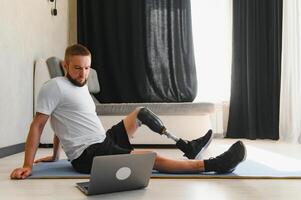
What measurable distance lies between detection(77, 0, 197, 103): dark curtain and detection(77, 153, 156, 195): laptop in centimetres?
312

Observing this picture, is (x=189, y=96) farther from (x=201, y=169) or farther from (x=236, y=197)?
(x=236, y=197)

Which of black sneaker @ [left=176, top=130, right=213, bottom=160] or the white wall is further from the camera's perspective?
the white wall

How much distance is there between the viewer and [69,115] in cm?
219

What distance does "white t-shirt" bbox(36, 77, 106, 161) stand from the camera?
2.14 meters

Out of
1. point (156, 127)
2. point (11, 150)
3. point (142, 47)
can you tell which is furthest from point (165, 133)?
point (142, 47)

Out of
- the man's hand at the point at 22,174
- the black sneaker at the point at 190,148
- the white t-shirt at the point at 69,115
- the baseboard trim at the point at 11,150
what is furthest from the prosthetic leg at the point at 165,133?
the baseboard trim at the point at 11,150

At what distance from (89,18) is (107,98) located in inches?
40.1

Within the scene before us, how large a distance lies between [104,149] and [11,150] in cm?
149

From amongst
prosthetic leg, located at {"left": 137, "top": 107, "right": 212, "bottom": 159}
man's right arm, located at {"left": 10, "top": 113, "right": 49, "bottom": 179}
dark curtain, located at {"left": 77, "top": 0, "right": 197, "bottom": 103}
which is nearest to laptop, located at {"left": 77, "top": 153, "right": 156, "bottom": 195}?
man's right arm, located at {"left": 10, "top": 113, "right": 49, "bottom": 179}

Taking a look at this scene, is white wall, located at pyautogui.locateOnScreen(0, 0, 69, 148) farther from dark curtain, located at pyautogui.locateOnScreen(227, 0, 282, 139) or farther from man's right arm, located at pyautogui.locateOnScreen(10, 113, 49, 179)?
dark curtain, located at pyautogui.locateOnScreen(227, 0, 282, 139)

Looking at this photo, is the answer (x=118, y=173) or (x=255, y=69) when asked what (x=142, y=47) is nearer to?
(x=255, y=69)

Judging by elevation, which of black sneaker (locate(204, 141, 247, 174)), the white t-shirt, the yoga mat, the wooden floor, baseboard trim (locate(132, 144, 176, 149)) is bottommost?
baseboard trim (locate(132, 144, 176, 149))

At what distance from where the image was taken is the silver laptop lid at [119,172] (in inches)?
66.6

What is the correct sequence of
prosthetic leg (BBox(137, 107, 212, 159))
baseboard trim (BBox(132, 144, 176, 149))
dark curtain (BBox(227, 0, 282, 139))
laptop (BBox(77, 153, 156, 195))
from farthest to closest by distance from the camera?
dark curtain (BBox(227, 0, 282, 139))
baseboard trim (BBox(132, 144, 176, 149))
prosthetic leg (BBox(137, 107, 212, 159))
laptop (BBox(77, 153, 156, 195))
